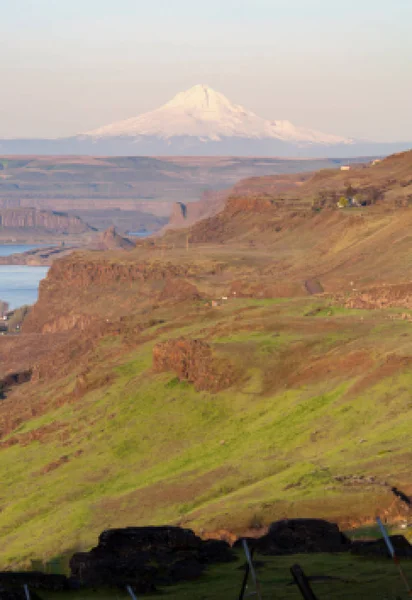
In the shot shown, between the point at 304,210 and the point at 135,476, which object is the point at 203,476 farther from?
the point at 304,210

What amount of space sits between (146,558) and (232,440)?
28.8 m

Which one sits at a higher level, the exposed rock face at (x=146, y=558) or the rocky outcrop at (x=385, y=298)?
the exposed rock face at (x=146, y=558)

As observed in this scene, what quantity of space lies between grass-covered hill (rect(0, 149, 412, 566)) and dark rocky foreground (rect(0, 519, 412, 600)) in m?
5.99

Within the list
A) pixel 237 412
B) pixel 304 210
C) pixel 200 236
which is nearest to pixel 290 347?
pixel 237 412

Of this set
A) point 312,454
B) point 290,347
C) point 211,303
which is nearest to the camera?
point 312,454

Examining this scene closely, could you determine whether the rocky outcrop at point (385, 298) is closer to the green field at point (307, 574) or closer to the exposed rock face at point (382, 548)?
the exposed rock face at point (382, 548)

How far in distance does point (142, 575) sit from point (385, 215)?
351 feet

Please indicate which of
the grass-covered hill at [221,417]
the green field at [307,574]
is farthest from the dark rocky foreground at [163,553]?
the grass-covered hill at [221,417]

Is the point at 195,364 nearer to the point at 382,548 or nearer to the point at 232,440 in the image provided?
the point at 232,440

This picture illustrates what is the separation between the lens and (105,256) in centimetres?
16325

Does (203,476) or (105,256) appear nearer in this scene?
(203,476)

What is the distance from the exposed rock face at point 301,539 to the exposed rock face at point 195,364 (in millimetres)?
34045

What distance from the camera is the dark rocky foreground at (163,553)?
2766 centimetres

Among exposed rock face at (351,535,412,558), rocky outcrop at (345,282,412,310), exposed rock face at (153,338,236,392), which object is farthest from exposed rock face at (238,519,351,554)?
rocky outcrop at (345,282,412,310)
